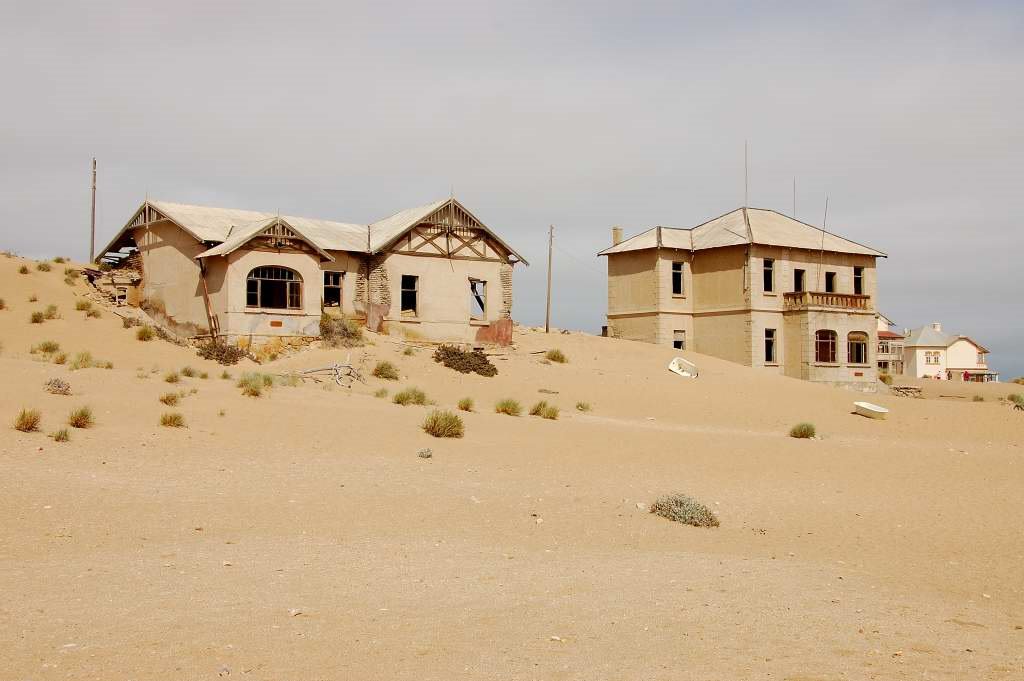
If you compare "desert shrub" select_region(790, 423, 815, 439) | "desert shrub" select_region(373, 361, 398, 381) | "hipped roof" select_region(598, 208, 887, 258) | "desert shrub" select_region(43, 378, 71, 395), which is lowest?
"desert shrub" select_region(790, 423, 815, 439)

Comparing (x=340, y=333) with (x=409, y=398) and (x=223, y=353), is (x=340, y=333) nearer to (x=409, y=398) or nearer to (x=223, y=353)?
(x=223, y=353)

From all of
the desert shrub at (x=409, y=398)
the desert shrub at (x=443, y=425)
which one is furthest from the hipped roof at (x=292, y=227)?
the desert shrub at (x=443, y=425)

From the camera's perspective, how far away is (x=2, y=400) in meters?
14.4

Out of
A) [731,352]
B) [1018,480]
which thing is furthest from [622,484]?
[731,352]

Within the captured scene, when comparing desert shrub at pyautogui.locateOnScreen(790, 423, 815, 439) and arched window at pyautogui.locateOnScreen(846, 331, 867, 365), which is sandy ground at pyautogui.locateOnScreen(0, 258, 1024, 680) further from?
arched window at pyautogui.locateOnScreen(846, 331, 867, 365)

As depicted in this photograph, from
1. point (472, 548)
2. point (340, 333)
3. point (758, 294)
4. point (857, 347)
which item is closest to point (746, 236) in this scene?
point (758, 294)

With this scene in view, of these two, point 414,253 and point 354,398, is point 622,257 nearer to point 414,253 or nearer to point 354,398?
point 414,253

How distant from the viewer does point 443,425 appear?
16.7m

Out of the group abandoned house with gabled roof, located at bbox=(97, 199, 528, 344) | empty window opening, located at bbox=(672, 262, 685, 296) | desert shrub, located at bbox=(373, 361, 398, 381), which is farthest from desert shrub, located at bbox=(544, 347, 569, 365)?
empty window opening, located at bbox=(672, 262, 685, 296)

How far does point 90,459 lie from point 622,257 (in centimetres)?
3443

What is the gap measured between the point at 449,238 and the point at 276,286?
23.0 feet

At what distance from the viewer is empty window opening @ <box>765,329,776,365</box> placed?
40500 millimetres

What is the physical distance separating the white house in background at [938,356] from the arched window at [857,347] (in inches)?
1750

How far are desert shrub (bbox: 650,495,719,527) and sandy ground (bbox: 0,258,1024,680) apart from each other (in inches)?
7.5
